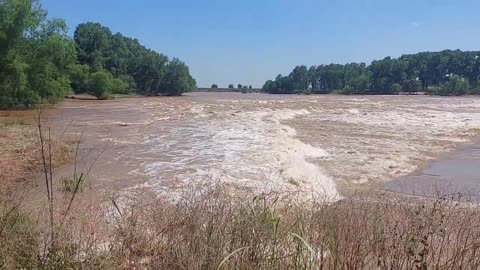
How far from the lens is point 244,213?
427 cm

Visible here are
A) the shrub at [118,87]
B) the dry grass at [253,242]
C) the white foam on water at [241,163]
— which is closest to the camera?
the dry grass at [253,242]

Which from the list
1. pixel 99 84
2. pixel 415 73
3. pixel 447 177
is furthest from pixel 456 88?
pixel 447 177

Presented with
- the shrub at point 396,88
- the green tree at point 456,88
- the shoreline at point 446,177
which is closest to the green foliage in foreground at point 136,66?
the shrub at point 396,88

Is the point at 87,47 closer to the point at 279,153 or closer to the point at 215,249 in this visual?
the point at 279,153

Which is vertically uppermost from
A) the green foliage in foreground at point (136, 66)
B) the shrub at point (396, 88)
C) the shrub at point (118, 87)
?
the green foliage in foreground at point (136, 66)

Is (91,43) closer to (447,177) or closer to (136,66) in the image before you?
(136,66)

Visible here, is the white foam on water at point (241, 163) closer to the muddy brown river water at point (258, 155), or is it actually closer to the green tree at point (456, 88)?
the muddy brown river water at point (258, 155)

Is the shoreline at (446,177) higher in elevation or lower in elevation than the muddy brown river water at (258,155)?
lower

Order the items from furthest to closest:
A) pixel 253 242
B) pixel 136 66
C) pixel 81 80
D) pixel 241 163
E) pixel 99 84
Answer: pixel 136 66 < pixel 81 80 < pixel 99 84 < pixel 241 163 < pixel 253 242

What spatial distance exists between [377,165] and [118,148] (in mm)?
9712

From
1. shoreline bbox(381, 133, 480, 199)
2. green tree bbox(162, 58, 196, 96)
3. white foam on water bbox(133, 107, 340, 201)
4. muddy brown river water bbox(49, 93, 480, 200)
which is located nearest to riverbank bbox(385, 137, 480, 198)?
shoreline bbox(381, 133, 480, 199)

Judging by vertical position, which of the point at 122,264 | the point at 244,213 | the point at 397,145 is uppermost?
the point at 244,213

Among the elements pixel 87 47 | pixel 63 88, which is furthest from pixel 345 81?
pixel 63 88

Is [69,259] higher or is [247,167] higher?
[69,259]
